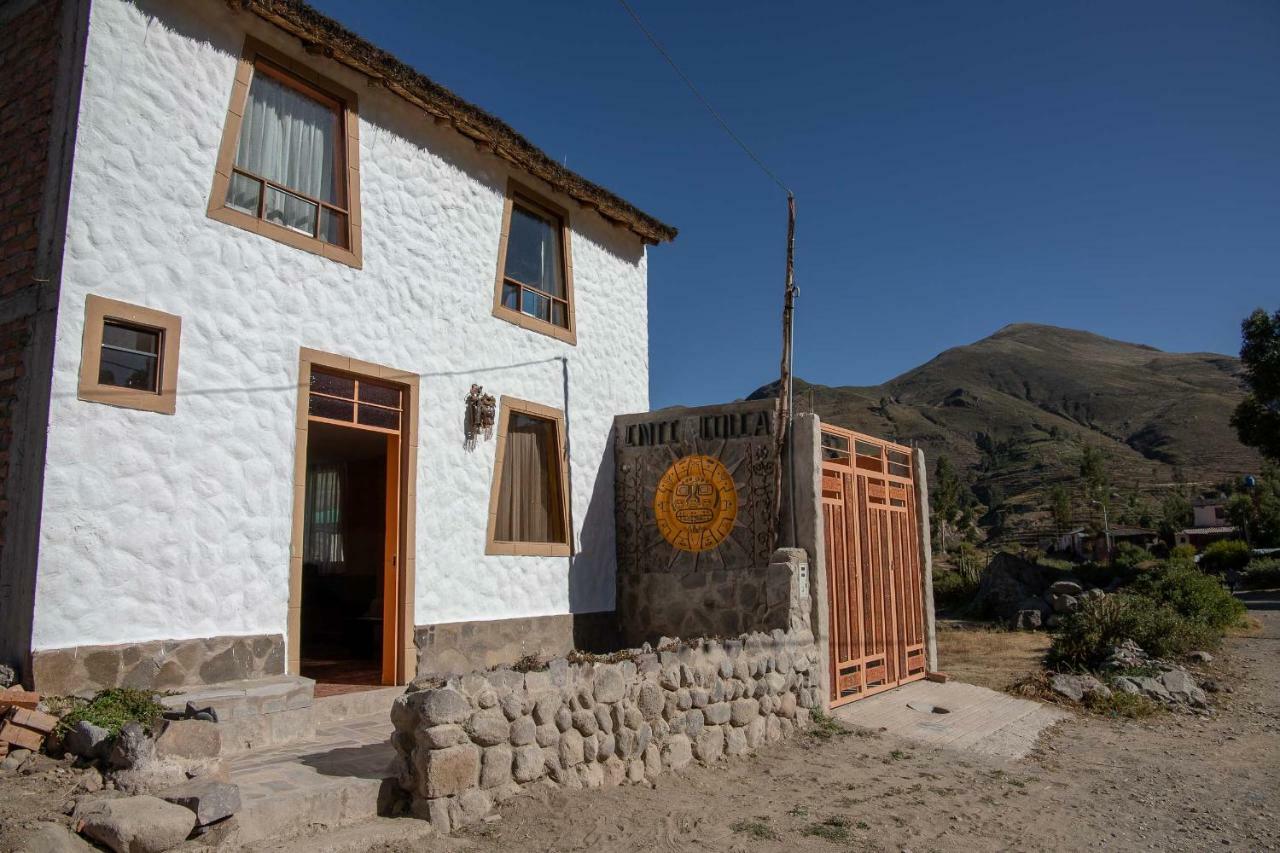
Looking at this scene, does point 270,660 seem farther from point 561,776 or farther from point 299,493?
point 561,776

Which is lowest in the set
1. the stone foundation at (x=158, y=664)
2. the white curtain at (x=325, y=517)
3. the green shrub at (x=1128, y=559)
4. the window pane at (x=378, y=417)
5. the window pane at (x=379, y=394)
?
the stone foundation at (x=158, y=664)

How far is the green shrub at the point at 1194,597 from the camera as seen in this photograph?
671 inches

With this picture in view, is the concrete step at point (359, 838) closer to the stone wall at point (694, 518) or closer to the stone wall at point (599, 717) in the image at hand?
the stone wall at point (599, 717)

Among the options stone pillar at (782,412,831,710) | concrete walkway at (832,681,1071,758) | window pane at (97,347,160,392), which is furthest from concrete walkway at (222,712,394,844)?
concrete walkway at (832,681,1071,758)

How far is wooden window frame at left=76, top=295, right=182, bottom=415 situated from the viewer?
584cm

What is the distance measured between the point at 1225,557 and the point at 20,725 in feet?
128

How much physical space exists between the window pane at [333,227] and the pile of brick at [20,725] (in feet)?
14.5

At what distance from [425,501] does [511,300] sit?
8.95 ft

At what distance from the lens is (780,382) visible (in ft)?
31.9

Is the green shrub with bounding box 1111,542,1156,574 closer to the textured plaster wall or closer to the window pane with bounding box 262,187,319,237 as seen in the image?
the textured plaster wall

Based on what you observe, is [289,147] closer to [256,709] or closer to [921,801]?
[256,709]

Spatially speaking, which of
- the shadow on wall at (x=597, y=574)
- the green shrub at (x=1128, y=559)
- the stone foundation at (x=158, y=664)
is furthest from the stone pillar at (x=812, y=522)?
the green shrub at (x=1128, y=559)

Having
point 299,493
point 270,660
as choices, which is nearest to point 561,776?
point 270,660

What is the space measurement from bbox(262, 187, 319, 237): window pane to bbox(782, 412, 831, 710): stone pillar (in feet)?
17.2
